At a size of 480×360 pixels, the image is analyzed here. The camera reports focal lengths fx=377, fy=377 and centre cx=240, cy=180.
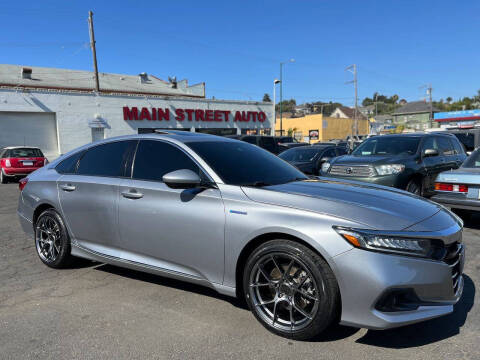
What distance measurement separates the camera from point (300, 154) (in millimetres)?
12133

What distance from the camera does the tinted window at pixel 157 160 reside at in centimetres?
357

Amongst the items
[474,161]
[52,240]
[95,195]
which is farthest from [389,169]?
[52,240]

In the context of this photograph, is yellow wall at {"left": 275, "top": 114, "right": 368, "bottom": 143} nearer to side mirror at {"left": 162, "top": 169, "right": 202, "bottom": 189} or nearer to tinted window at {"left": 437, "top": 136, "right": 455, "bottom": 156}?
tinted window at {"left": 437, "top": 136, "right": 455, "bottom": 156}

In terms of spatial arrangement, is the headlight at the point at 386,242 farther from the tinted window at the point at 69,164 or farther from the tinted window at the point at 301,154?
the tinted window at the point at 301,154

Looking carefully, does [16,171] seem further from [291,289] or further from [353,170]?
[291,289]

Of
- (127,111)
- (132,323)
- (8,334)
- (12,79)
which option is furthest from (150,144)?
(12,79)

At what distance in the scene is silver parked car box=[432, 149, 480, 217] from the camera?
563cm

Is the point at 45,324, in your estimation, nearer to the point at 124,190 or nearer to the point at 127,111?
the point at 124,190

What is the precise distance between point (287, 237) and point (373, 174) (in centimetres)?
555

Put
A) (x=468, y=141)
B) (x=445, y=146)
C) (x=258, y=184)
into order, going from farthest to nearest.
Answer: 1. (x=468, y=141)
2. (x=445, y=146)
3. (x=258, y=184)

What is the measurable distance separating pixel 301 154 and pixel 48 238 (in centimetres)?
885

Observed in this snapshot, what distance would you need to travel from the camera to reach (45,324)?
3133mm

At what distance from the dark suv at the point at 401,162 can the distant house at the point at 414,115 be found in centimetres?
6984

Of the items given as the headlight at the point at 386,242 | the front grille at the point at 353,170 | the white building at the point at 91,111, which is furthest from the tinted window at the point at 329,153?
the white building at the point at 91,111
